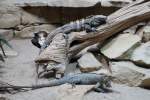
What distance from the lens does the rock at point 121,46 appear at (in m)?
4.77

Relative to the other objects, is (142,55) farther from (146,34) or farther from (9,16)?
(9,16)

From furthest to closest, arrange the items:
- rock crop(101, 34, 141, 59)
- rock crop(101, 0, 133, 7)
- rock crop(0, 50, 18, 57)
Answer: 1. rock crop(101, 0, 133, 7)
2. rock crop(0, 50, 18, 57)
3. rock crop(101, 34, 141, 59)

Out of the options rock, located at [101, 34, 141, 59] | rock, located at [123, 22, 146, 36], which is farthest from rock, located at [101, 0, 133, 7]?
rock, located at [101, 34, 141, 59]

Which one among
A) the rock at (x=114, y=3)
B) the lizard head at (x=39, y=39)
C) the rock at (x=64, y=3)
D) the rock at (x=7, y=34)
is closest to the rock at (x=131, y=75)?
the lizard head at (x=39, y=39)

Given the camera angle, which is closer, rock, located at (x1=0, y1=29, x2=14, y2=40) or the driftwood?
the driftwood

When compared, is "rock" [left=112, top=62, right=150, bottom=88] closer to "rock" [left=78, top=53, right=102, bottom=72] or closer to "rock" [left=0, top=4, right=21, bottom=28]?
"rock" [left=78, top=53, right=102, bottom=72]

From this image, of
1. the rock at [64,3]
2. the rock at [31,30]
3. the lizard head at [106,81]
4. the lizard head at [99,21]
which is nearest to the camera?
the lizard head at [106,81]

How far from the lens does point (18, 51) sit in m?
5.93

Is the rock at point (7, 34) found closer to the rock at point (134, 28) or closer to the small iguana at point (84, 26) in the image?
the small iguana at point (84, 26)

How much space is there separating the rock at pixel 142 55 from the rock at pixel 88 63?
480 millimetres

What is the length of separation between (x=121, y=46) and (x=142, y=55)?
0.34 meters

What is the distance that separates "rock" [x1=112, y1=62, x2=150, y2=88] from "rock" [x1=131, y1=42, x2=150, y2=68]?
0.29ft

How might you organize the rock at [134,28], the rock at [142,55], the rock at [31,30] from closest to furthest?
the rock at [142,55] < the rock at [134,28] < the rock at [31,30]

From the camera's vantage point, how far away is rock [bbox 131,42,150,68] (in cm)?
458
